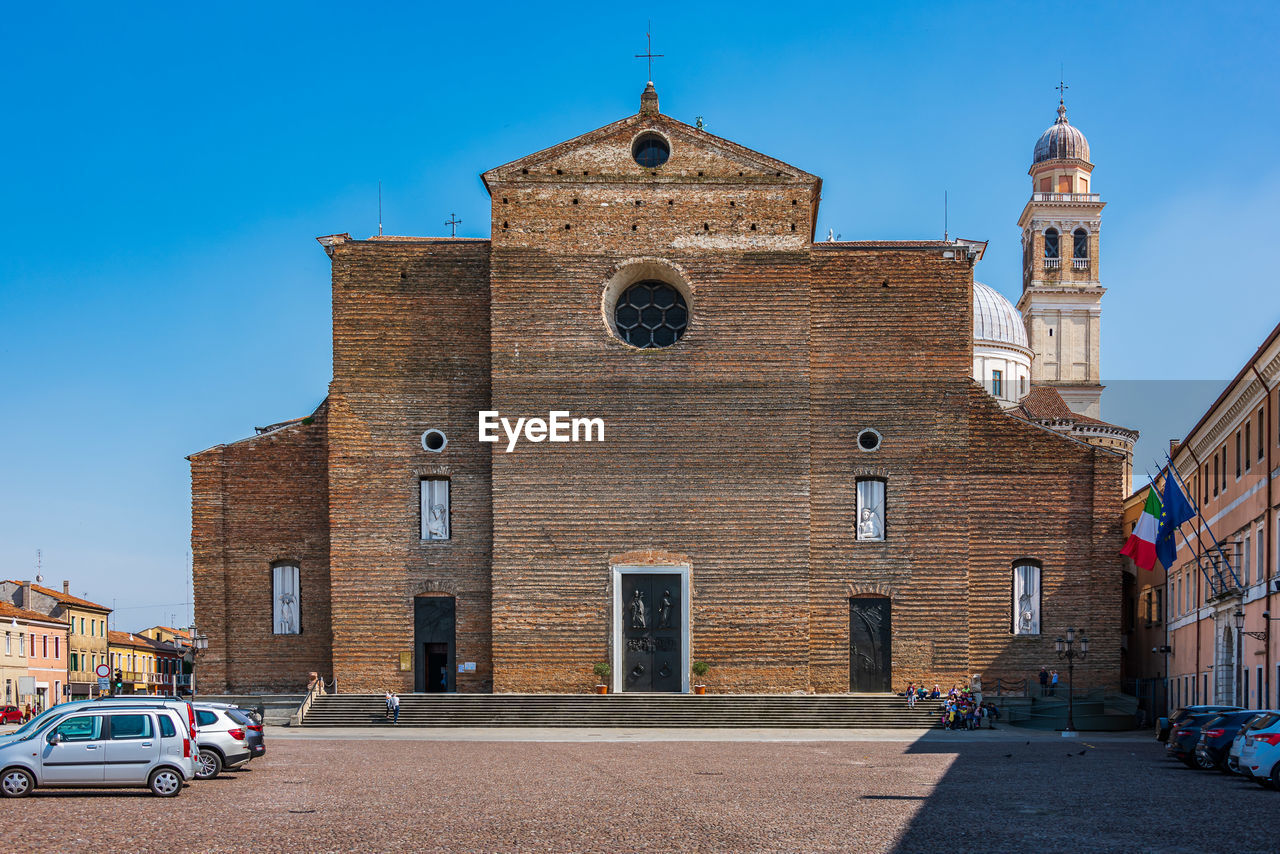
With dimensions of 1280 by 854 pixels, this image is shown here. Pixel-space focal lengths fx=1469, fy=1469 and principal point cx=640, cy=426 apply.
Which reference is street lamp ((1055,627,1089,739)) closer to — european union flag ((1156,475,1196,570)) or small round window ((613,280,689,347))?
european union flag ((1156,475,1196,570))

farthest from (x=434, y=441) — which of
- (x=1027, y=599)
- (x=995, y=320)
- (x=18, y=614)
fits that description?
(x=995, y=320)

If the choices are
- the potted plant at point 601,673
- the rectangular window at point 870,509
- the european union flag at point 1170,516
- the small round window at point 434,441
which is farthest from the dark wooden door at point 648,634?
the european union flag at point 1170,516

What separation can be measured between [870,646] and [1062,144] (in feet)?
157

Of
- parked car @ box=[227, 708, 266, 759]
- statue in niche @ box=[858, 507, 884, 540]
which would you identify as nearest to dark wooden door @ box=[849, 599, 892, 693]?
statue in niche @ box=[858, 507, 884, 540]

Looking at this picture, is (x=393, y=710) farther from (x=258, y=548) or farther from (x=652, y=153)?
(x=652, y=153)

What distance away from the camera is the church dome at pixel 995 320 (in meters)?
69.6

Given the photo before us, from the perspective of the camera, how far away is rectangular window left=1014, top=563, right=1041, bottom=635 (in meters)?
42.5

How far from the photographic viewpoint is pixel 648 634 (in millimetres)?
41375

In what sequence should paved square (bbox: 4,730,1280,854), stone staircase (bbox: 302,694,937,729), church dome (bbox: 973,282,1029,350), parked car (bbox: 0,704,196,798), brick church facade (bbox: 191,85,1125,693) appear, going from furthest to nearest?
church dome (bbox: 973,282,1029,350) → brick church facade (bbox: 191,85,1125,693) → stone staircase (bbox: 302,694,937,729) → parked car (bbox: 0,704,196,798) → paved square (bbox: 4,730,1280,854)

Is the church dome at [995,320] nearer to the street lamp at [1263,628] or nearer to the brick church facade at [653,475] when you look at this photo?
the brick church facade at [653,475]

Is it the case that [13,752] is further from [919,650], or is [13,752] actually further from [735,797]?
[919,650]

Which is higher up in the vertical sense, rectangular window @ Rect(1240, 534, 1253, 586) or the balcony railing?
the balcony railing

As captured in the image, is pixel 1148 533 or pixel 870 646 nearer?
pixel 1148 533

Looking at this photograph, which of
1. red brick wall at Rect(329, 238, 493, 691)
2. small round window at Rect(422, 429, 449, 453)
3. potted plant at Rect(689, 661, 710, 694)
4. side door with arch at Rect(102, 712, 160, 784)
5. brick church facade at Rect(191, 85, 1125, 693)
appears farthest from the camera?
small round window at Rect(422, 429, 449, 453)
